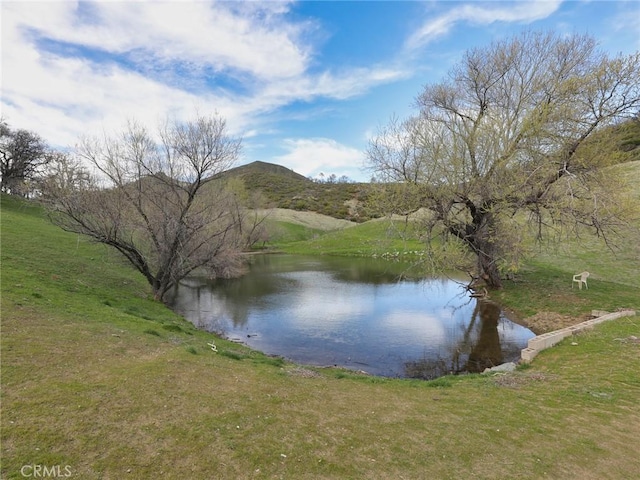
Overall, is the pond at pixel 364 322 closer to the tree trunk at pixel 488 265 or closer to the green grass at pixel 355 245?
the tree trunk at pixel 488 265

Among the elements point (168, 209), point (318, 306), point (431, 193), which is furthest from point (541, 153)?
point (168, 209)

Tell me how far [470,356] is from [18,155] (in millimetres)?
58059

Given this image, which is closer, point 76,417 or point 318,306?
point 76,417

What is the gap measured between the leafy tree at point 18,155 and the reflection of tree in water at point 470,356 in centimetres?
5098

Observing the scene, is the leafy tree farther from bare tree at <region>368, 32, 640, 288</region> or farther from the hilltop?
bare tree at <region>368, 32, 640, 288</region>

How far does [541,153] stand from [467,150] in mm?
3214

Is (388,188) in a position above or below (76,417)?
above

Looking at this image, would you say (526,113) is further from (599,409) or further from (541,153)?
(599,409)

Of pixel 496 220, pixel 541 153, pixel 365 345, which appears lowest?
pixel 365 345

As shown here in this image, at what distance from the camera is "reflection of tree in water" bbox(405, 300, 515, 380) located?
1147cm

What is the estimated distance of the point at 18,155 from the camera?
146 feet

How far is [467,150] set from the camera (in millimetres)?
17031

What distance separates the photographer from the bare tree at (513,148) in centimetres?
1423

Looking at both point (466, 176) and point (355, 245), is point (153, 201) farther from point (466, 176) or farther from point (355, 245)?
point (355, 245)
